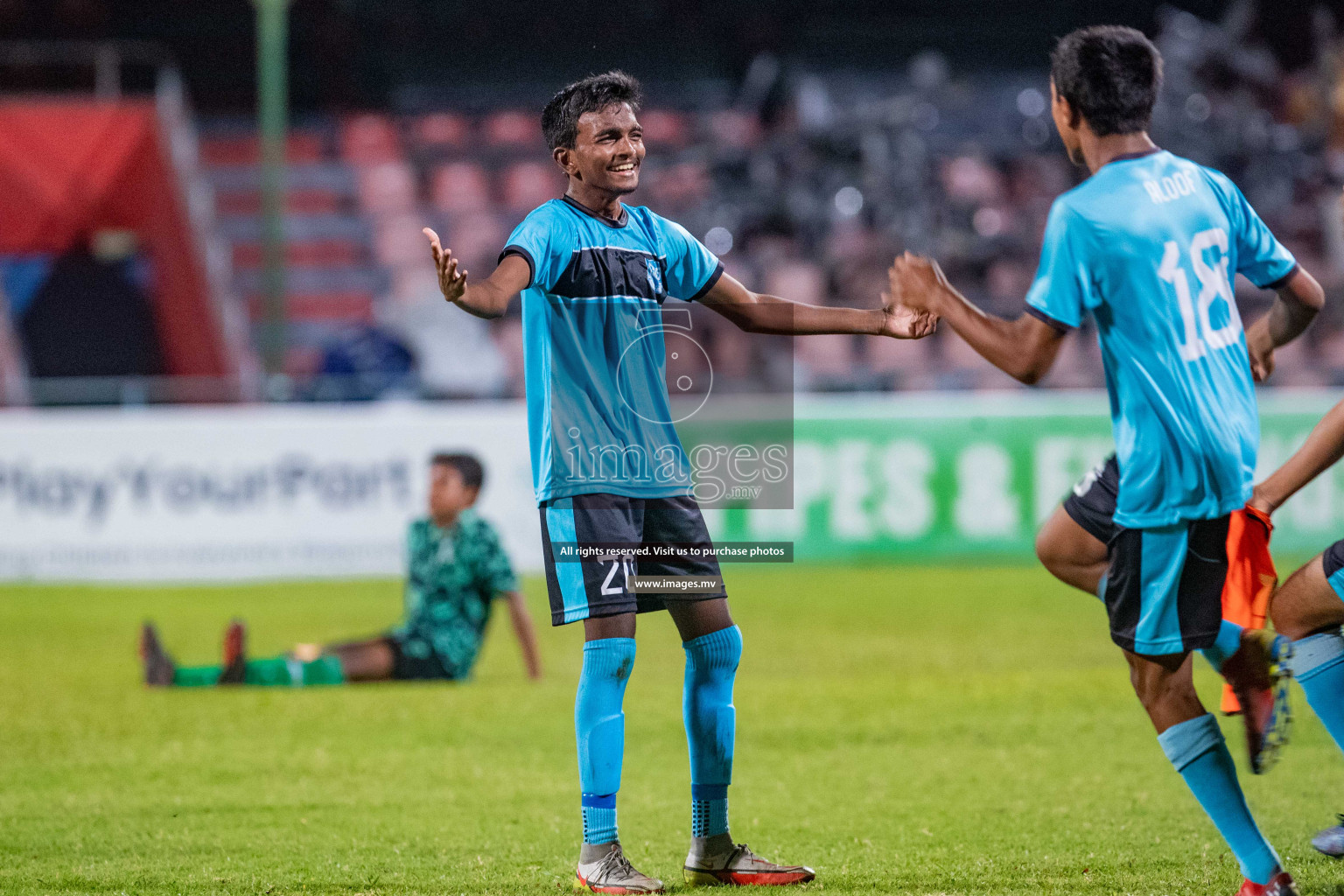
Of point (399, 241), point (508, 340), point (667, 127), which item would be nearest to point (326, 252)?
point (399, 241)

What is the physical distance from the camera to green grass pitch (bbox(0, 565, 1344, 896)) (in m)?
4.39

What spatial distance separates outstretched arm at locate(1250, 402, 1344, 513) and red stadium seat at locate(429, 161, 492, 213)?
1768 cm

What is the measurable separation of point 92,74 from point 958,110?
13.0 meters

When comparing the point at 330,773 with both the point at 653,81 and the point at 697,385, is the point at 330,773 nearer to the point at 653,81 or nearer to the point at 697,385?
the point at 697,385

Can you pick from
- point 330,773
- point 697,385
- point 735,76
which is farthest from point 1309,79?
point 330,773

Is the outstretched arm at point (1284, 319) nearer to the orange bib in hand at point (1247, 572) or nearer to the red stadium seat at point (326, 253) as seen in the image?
the orange bib in hand at point (1247, 572)

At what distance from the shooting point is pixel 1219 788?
3607 mm

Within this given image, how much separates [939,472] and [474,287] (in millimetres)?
9714

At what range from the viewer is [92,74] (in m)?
22.4

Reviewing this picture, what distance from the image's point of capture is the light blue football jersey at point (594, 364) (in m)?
4.09

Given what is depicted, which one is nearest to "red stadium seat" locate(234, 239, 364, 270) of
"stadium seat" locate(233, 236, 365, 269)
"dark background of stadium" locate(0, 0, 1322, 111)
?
"stadium seat" locate(233, 236, 365, 269)

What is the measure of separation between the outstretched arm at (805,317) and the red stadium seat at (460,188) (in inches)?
666

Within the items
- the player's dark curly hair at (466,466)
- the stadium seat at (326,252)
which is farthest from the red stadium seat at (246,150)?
the player's dark curly hair at (466,466)

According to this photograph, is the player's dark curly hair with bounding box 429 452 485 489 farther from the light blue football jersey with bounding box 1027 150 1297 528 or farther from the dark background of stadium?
the dark background of stadium
